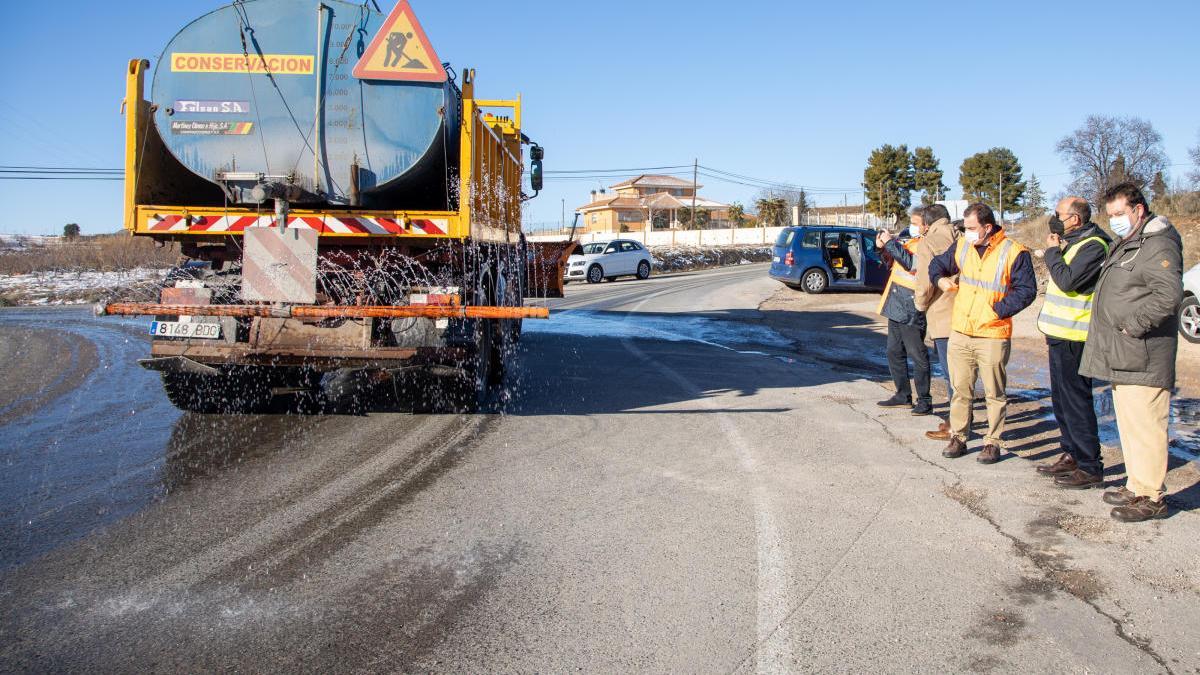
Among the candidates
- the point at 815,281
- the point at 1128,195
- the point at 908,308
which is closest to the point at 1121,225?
the point at 1128,195

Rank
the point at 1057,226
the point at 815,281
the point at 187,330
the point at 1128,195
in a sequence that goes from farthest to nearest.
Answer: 1. the point at 815,281
2. the point at 187,330
3. the point at 1057,226
4. the point at 1128,195

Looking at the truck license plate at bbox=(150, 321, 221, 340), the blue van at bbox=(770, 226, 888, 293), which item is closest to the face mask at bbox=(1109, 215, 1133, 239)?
the truck license plate at bbox=(150, 321, 221, 340)

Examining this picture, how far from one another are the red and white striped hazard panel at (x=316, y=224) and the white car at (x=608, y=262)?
2303cm

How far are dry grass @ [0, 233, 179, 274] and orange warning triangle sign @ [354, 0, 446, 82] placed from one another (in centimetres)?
1979

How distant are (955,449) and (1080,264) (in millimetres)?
1530

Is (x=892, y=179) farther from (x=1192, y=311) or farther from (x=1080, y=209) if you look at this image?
(x=1080, y=209)

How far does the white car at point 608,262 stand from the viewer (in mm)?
30422

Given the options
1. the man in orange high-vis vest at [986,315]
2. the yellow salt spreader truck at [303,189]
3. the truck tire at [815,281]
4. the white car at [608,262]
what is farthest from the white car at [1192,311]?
the white car at [608,262]

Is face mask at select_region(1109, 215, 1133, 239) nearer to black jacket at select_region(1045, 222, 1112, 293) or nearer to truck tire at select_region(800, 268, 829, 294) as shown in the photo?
black jacket at select_region(1045, 222, 1112, 293)

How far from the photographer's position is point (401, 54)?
654 cm

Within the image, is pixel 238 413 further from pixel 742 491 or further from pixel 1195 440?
pixel 1195 440

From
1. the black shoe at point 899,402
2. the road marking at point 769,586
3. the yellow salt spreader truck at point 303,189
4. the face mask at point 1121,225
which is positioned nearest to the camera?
the road marking at point 769,586

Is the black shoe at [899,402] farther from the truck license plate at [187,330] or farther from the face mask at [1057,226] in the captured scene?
the truck license plate at [187,330]

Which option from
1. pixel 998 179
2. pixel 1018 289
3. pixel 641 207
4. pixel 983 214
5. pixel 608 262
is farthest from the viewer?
pixel 641 207
